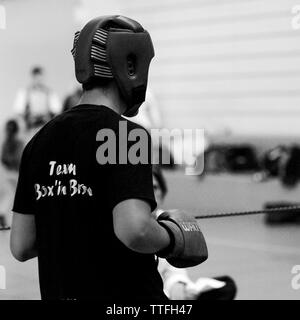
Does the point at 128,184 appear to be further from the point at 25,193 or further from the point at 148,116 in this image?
the point at 148,116

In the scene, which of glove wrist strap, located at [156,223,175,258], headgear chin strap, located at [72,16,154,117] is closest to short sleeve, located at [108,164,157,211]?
glove wrist strap, located at [156,223,175,258]

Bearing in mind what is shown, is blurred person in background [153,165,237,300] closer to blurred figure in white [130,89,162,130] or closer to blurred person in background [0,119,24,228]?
blurred person in background [0,119,24,228]

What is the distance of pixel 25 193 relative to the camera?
230cm

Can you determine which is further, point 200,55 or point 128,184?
point 200,55

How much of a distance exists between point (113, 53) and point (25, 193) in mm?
461

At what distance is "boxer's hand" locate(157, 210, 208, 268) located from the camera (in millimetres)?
2184

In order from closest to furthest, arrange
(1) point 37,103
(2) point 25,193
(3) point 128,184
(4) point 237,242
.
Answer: (3) point 128,184, (2) point 25,193, (4) point 237,242, (1) point 37,103

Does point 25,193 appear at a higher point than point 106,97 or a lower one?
lower

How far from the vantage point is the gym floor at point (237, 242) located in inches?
223

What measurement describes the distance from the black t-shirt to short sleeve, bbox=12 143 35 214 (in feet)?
0.11

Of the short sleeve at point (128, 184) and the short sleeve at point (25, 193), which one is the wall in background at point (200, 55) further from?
the short sleeve at point (128, 184)

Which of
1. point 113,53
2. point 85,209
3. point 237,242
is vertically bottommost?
point 237,242

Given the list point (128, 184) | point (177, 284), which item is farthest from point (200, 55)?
point (128, 184)

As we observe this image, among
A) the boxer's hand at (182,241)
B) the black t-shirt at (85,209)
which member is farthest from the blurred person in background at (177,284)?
the black t-shirt at (85,209)
